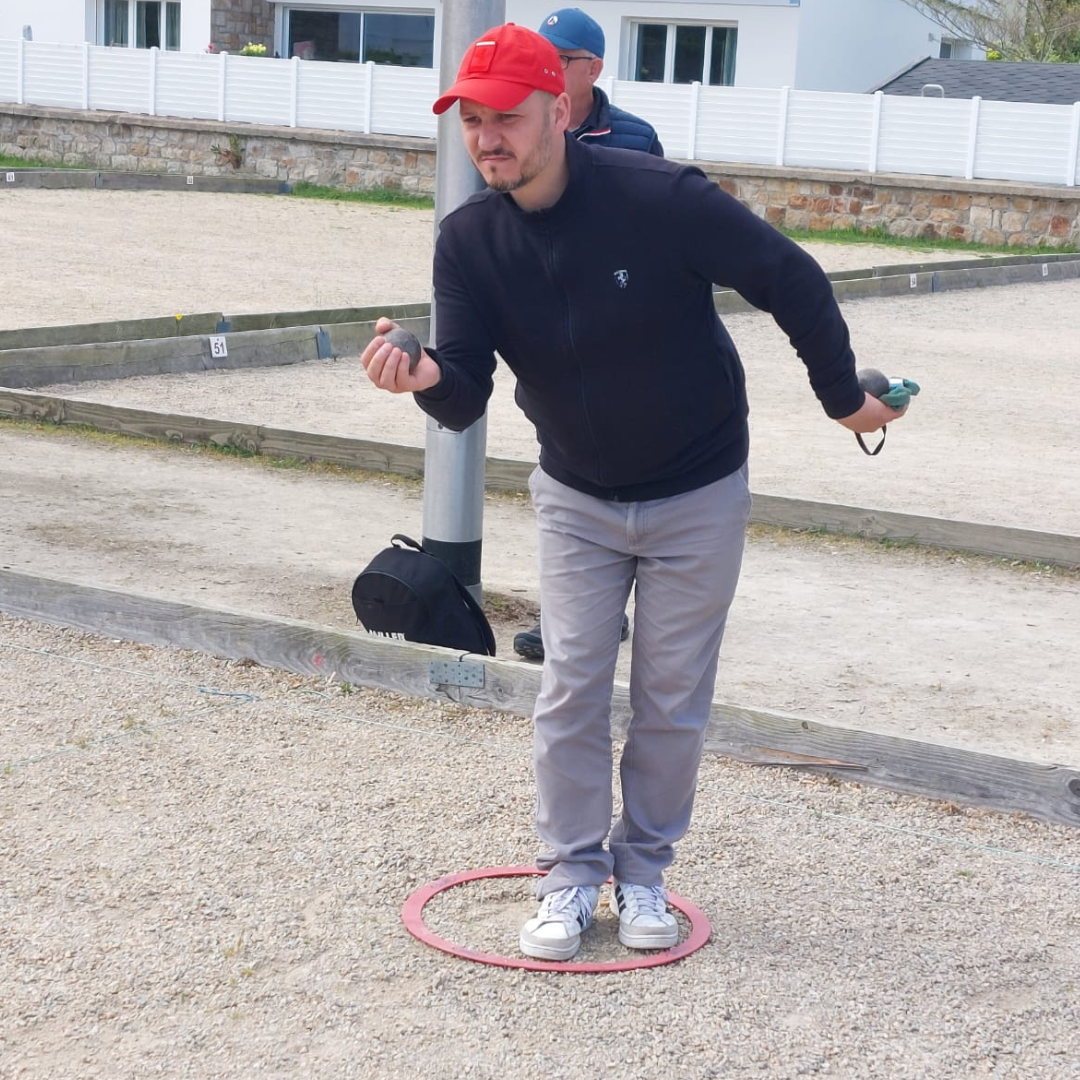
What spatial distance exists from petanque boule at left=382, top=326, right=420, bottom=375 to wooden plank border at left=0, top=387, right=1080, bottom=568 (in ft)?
14.2

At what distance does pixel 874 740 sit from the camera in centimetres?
423

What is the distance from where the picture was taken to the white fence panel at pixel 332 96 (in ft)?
93.7

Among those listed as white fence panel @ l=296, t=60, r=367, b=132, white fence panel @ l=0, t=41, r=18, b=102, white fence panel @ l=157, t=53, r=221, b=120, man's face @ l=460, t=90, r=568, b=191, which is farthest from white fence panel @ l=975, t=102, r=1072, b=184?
man's face @ l=460, t=90, r=568, b=191

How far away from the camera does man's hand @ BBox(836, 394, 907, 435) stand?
3.22 m

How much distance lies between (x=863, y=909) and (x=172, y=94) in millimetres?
29085

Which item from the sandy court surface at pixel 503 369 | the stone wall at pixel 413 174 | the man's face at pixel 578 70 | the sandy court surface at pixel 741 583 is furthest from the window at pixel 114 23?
the man's face at pixel 578 70

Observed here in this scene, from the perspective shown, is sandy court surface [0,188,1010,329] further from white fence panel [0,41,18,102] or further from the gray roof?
white fence panel [0,41,18,102]

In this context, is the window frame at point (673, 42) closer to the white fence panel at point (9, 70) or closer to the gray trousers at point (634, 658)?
the white fence panel at point (9, 70)

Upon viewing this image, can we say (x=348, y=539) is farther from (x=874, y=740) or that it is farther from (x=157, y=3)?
(x=157, y=3)

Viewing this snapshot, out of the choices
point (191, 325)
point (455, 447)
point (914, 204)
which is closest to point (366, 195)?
point (914, 204)

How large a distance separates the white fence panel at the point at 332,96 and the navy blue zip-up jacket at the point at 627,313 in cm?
2630

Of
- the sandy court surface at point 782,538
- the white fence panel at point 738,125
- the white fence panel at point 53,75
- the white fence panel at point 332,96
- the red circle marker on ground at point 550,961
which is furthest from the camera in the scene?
the white fence panel at point 53,75

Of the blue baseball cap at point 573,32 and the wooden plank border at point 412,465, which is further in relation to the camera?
the wooden plank border at point 412,465

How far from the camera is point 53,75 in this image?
103 ft
